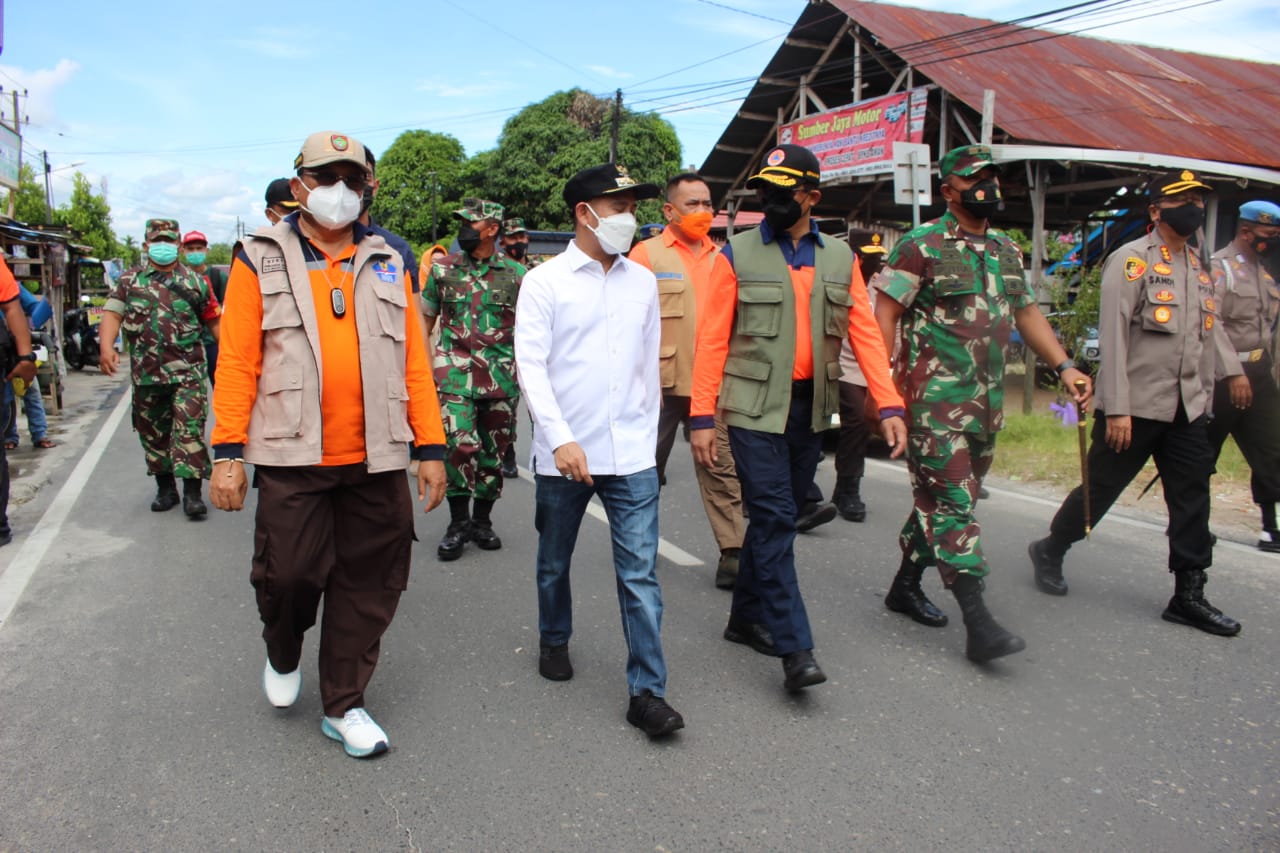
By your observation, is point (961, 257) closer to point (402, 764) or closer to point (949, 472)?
point (949, 472)

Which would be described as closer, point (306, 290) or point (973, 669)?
point (306, 290)

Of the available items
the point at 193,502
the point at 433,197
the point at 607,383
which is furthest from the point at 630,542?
the point at 433,197

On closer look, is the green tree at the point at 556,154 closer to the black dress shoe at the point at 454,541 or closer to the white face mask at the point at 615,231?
the black dress shoe at the point at 454,541

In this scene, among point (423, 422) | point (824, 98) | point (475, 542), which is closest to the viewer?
point (423, 422)

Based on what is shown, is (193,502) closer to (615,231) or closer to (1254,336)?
(615,231)

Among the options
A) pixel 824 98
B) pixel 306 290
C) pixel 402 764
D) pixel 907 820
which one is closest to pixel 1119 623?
pixel 907 820

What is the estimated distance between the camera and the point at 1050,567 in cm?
483

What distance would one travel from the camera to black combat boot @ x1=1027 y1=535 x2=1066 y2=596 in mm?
4801

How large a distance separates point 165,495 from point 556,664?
14.2 ft

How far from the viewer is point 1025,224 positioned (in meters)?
20.2

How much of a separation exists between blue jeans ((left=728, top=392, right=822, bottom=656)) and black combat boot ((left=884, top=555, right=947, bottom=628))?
0.80 meters

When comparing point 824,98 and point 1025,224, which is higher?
point 824,98

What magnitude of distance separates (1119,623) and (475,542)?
11.3ft

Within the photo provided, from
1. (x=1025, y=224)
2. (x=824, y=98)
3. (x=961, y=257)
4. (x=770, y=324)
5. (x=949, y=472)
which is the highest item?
(x=824, y=98)
